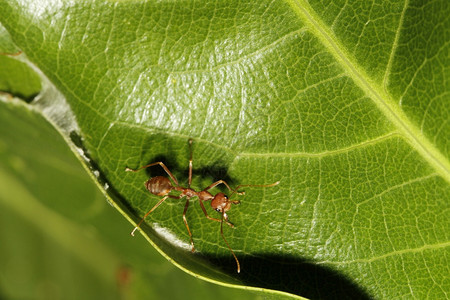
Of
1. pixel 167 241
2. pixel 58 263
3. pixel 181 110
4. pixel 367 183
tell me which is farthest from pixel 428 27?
pixel 58 263

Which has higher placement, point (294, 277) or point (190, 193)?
point (190, 193)

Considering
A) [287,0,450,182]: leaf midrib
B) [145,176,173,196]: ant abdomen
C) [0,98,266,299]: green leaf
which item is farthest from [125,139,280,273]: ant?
[0,98,266,299]: green leaf

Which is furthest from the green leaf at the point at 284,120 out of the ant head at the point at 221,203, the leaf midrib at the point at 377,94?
the ant head at the point at 221,203

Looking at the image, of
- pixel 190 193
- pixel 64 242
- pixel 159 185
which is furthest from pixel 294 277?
pixel 64 242

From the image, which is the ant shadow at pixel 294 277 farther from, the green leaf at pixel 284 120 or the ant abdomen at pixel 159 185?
the ant abdomen at pixel 159 185

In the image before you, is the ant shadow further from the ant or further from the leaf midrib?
the leaf midrib

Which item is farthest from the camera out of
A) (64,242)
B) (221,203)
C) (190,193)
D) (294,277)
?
(64,242)

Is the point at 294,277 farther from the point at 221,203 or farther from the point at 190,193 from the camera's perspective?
the point at 190,193
